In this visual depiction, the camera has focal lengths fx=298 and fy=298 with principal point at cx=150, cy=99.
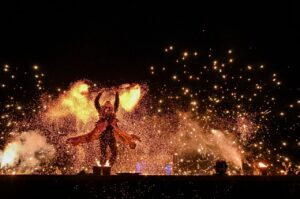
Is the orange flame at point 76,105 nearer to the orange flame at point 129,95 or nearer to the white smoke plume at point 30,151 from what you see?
the orange flame at point 129,95

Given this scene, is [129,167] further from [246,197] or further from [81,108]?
[246,197]

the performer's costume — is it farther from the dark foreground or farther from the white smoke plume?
the white smoke plume

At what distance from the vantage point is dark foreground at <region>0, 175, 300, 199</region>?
12.7 feet

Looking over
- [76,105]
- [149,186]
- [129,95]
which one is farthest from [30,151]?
[149,186]

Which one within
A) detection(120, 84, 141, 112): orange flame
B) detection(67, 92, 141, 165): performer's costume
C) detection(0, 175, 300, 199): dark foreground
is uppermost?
detection(120, 84, 141, 112): orange flame

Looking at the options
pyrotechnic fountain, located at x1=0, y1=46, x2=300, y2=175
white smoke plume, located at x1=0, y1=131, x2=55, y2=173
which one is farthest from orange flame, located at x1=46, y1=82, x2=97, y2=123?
white smoke plume, located at x1=0, y1=131, x2=55, y2=173

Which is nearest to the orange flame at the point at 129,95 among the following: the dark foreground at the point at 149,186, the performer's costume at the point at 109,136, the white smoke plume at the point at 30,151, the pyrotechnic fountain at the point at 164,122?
the pyrotechnic fountain at the point at 164,122

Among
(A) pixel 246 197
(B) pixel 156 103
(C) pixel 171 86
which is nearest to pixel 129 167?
(B) pixel 156 103

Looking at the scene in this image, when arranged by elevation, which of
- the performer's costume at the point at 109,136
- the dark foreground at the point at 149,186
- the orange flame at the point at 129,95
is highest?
the orange flame at the point at 129,95

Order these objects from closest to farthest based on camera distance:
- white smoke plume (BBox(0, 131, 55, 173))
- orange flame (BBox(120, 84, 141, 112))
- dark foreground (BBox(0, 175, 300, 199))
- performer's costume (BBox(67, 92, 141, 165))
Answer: dark foreground (BBox(0, 175, 300, 199)), performer's costume (BBox(67, 92, 141, 165)), orange flame (BBox(120, 84, 141, 112)), white smoke plume (BBox(0, 131, 55, 173))

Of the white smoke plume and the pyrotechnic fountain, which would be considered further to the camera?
the white smoke plume

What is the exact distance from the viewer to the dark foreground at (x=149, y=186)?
3881mm

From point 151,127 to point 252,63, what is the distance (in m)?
6.83

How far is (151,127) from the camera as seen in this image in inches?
671
